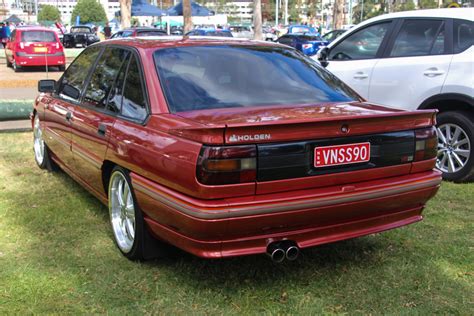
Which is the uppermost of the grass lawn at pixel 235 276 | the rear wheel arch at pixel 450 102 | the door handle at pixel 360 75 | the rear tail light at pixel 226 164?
the door handle at pixel 360 75

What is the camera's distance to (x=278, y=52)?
4.28 meters

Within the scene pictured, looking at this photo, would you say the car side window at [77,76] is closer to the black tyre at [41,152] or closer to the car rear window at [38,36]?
the black tyre at [41,152]

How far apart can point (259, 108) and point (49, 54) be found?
1740 centimetres

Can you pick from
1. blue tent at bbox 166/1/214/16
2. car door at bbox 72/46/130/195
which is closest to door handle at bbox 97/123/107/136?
car door at bbox 72/46/130/195

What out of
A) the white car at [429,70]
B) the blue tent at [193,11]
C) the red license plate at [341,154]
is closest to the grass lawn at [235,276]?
the red license plate at [341,154]

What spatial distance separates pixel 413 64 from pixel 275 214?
12.3 feet

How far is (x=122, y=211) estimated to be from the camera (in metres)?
3.90

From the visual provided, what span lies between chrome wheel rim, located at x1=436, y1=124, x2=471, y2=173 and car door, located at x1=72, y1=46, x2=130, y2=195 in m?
3.53

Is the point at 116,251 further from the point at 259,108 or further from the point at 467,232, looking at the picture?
the point at 467,232

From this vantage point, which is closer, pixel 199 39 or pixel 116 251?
pixel 116 251

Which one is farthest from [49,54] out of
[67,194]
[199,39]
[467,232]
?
[467,232]

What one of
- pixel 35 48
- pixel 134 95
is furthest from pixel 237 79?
pixel 35 48

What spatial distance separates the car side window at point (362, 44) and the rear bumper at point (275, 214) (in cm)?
337

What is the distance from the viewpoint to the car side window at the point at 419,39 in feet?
19.3
